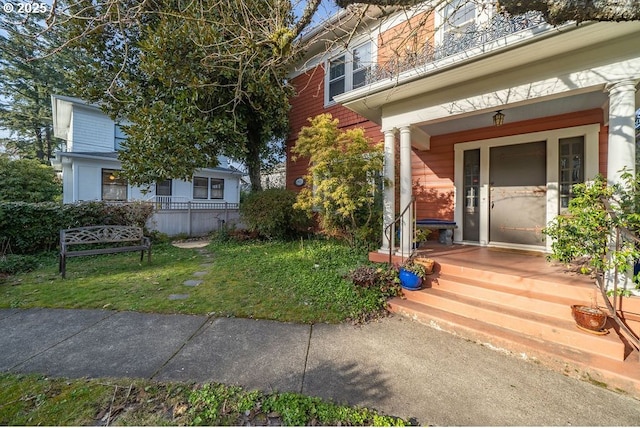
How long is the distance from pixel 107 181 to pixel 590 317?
1599 cm

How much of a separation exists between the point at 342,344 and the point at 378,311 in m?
0.96

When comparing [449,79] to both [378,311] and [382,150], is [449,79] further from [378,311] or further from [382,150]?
[378,311]

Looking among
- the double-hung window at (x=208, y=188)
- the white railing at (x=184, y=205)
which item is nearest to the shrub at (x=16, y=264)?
the white railing at (x=184, y=205)

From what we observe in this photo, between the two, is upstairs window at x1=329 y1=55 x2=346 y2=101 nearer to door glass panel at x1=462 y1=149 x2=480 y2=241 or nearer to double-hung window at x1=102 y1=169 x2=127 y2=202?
door glass panel at x1=462 y1=149 x2=480 y2=241

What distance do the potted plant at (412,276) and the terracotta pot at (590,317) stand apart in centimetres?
161

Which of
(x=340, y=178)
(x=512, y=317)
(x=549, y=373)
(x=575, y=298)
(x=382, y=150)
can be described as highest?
(x=382, y=150)

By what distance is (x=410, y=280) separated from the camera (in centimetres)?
373

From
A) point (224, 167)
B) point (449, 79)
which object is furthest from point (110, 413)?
point (224, 167)

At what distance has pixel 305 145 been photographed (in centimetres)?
567

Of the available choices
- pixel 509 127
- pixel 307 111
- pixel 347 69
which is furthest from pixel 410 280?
pixel 307 111

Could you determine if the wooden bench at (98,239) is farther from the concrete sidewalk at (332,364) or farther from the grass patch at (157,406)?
the grass patch at (157,406)

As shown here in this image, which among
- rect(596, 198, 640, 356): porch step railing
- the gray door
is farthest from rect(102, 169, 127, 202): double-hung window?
rect(596, 198, 640, 356): porch step railing

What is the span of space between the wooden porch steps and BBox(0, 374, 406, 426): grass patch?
1.75 m

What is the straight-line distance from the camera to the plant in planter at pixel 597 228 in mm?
2500
